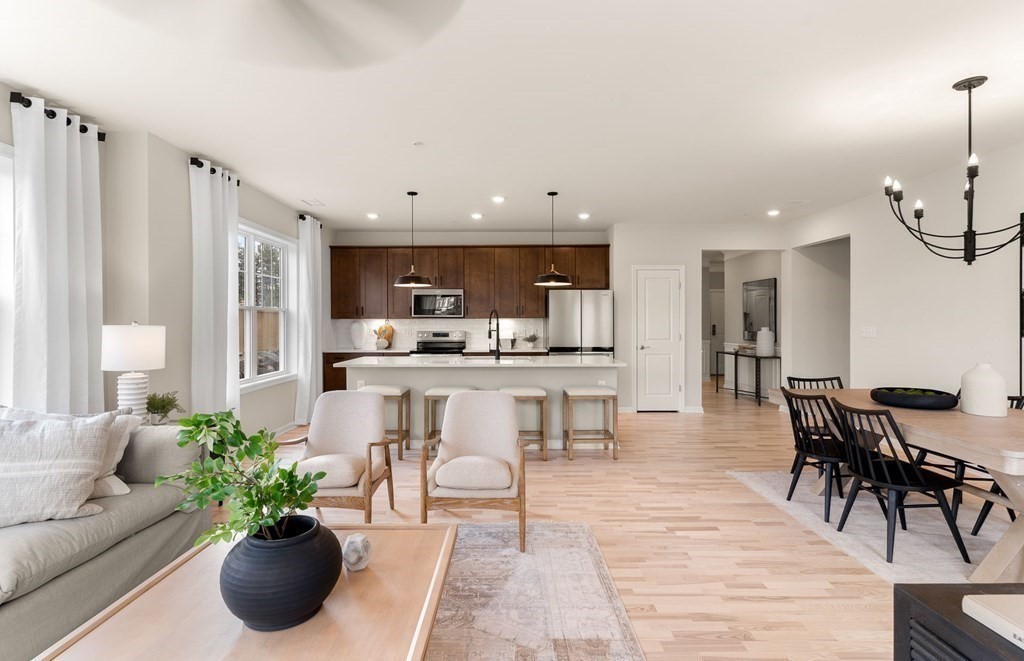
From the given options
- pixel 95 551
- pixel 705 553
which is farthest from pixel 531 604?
pixel 95 551

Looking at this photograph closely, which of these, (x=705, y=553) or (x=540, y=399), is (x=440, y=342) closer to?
(x=540, y=399)

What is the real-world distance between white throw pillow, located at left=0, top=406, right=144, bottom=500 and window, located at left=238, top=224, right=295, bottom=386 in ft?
9.22

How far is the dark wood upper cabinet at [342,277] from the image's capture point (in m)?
7.36

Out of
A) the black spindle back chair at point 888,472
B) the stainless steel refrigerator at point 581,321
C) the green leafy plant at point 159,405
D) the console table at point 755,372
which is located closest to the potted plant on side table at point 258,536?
the green leafy plant at point 159,405

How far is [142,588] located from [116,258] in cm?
306

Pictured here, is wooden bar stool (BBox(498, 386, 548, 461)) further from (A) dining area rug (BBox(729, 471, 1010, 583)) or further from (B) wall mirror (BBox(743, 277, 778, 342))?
(B) wall mirror (BBox(743, 277, 778, 342))

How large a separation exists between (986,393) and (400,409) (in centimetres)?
424

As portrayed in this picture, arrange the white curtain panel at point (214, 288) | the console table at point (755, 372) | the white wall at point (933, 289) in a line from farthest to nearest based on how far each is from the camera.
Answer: the console table at point (755, 372) → the white curtain panel at point (214, 288) → the white wall at point (933, 289)

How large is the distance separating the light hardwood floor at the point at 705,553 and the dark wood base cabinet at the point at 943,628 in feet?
Answer: 2.80

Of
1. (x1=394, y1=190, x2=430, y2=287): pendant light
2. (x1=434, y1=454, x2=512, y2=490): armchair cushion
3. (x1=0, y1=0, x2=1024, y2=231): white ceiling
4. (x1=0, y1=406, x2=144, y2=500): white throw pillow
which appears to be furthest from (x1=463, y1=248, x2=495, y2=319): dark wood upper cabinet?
(x1=0, y1=406, x2=144, y2=500): white throw pillow

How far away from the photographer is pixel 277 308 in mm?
6004

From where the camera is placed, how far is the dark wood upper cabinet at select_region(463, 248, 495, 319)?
7.37 metres

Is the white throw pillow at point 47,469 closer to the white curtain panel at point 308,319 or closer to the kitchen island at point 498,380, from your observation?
the kitchen island at point 498,380

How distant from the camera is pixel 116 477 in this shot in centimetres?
233
